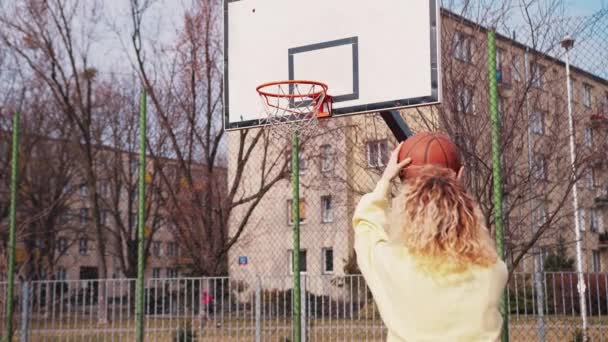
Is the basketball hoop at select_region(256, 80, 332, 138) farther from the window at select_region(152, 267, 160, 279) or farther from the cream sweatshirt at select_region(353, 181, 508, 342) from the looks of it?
the window at select_region(152, 267, 160, 279)

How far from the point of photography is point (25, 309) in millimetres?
9758

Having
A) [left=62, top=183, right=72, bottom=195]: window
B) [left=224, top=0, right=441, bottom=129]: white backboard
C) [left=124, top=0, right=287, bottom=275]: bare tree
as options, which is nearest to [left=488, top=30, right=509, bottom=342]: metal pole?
[left=224, top=0, right=441, bottom=129]: white backboard

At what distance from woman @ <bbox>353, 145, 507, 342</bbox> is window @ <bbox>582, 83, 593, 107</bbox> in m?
6.31

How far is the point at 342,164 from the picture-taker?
10.6m

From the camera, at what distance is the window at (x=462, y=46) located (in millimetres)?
8250

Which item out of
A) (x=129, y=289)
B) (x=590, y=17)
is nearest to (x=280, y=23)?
(x=590, y=17)

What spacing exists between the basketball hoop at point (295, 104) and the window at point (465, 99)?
1729mm

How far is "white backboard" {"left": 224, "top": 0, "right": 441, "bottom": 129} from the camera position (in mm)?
6301

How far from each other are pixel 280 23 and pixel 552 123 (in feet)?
10.3

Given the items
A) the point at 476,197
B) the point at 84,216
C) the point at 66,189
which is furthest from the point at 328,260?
the point at 476,197

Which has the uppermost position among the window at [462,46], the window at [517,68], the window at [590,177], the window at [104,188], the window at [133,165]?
the window at [133,165]

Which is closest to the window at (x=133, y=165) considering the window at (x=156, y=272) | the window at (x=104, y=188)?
the window at (x=104, y=188)

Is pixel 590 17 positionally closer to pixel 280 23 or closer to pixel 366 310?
pixel 280 23

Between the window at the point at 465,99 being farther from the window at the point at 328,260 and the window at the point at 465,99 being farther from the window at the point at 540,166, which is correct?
the window at the point at 328,260
